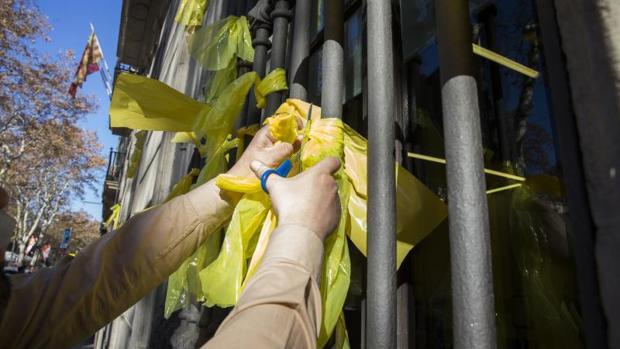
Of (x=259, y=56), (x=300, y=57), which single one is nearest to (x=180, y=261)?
(x=300, y=57)

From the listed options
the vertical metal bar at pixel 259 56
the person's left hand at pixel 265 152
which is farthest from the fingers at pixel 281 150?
the vertical metal bar at pixel 259 56

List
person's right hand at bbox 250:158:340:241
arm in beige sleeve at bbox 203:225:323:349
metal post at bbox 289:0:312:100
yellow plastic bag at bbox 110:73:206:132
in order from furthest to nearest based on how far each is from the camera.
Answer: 1. yellow plastic bag at bbox 110:73:206:132
2. metal post at bbox 289:0:312:100
3. person's right hand at bbox 250:158:340:241
4. arm in beige sleeve at bbox 203:225:323:349

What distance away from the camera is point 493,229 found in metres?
1.73

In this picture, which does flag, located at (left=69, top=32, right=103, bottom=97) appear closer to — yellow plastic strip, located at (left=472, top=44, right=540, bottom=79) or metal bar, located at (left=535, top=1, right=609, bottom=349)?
yellow plastic strip, located at (left=472, top=44, right=540, bottom=79)

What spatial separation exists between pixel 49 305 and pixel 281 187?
1001mm

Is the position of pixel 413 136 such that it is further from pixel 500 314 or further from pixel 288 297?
pixel 288 297

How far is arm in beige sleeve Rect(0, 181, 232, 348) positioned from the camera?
145 centimetres

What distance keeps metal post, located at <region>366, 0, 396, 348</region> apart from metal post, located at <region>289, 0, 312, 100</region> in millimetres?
744

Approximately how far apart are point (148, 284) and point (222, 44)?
6.15 feet

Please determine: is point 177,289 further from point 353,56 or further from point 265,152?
point 353,56

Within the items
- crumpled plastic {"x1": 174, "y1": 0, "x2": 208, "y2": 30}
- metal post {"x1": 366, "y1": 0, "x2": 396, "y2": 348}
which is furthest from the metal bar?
crumpled plastic {"x1": 174, "y1": 0, "x2": 208, "y2": 30}

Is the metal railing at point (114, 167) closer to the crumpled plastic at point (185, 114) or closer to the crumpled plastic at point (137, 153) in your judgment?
the crumpled plastic at point (137, 153)

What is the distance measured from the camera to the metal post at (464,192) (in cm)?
102

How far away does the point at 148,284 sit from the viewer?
1728 mm
